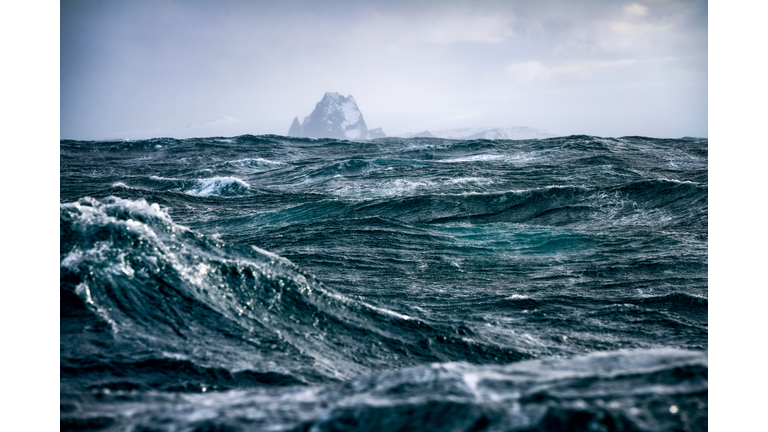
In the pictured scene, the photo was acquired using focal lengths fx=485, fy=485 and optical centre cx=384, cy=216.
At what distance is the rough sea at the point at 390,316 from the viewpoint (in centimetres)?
206

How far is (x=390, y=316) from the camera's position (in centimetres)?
500

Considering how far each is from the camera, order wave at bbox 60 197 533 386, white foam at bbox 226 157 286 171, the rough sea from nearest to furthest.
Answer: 1. the rough sea
2. wave at bbox 60 197 533 386
3. white foam at bbox 226 157 286 171

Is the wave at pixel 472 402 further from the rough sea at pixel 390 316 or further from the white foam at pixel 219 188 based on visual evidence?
the white foam at pixel 219 188

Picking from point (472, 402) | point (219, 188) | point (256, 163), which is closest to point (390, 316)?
point (472, 402)

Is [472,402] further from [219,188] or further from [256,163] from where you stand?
[256,163]

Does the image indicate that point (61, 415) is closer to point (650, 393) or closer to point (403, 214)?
point (650, 393)

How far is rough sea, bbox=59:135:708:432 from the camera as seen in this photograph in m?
2.06

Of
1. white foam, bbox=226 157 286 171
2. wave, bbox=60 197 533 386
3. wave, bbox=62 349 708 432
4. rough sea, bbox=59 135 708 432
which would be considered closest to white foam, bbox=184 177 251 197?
rough sea, bbox=59 135 708 432

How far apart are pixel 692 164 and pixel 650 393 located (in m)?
21.8

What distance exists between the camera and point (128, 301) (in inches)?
150

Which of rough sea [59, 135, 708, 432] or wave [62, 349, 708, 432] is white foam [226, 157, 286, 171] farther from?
wave [62, 349, 708, 432]

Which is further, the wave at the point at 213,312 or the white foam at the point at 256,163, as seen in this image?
the white foam at the point at 256,163

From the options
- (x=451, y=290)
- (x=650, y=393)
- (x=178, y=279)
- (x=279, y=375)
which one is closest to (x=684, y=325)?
(x=451, y=290)

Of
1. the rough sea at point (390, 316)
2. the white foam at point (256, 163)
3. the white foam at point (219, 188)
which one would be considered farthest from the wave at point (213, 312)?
the white foam at point (256, 163)
